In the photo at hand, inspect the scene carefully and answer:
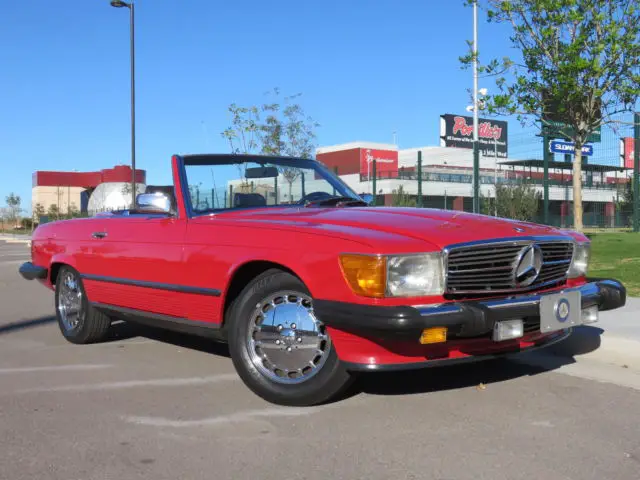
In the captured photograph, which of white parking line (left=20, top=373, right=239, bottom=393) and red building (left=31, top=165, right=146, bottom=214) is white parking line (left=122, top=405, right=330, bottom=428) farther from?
red building (left=31, top=165, right=146, bottom=214)

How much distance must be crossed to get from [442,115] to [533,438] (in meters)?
66.2

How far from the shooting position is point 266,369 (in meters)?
4.07

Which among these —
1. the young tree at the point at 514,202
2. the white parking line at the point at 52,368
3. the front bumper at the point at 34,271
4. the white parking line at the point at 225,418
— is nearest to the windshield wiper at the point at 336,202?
the white parking line at the point at 225,418

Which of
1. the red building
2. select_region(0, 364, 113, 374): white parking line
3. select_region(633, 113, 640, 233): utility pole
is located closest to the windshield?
select_region(0, 364, 113, 374): white parking line

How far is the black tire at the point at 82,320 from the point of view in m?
5.74

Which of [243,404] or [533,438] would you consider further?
[243,404]

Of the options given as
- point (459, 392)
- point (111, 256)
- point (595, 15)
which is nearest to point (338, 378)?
point (459, 392)

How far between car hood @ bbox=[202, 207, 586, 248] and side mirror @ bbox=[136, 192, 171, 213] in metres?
0.43

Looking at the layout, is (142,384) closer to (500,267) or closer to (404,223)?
(404,223)

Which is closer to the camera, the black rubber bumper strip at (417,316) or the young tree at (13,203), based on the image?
the black rubber bumper strip at (417,316)

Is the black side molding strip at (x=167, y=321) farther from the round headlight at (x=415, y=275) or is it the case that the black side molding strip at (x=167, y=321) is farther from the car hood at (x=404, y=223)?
the round headlight at (x=415, y=275)

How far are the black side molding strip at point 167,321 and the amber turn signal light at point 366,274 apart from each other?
122 cm

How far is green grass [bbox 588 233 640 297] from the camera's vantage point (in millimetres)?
8922

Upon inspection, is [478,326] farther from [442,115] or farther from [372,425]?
[442,115]
